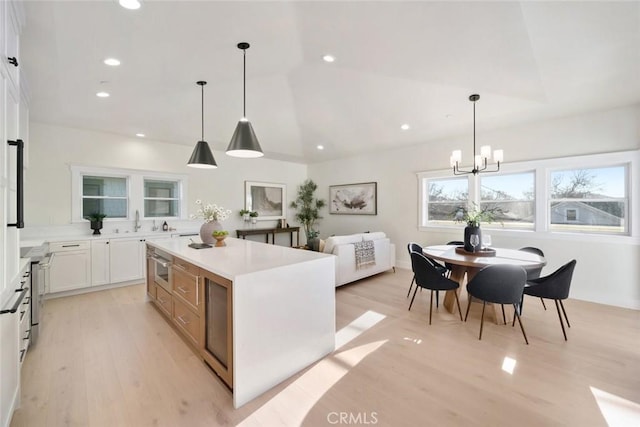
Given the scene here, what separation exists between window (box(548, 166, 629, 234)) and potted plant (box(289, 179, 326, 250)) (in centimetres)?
493

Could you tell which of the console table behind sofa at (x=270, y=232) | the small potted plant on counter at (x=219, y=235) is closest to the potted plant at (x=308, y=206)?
the console table behind sofa at (x=270, y=232)

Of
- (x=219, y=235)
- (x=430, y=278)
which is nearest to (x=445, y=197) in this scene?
(x=430, y=278)

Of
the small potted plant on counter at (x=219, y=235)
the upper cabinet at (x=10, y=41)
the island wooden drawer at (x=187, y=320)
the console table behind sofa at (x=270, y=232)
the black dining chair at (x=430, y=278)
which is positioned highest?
the upper cabinet at (x=10, y=41)

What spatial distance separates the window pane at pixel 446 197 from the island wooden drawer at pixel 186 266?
4.69 metres

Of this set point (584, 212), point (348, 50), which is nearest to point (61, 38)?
point (348, 50)

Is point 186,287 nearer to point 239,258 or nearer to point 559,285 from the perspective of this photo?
point 239,258

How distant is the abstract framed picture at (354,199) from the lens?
6.55 metres

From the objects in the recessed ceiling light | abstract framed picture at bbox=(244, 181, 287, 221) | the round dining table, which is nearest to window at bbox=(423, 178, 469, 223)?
the round dining table

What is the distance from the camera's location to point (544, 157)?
4238 millimetres

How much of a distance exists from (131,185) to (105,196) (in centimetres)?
44

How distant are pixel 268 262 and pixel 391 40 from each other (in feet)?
8.73

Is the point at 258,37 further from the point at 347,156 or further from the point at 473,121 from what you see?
the point at 347,156

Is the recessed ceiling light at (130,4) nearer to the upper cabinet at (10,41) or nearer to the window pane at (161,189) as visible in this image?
the upper cabinet at (10,41)

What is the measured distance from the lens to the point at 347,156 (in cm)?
701
